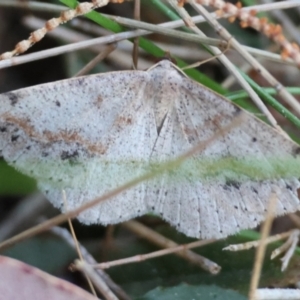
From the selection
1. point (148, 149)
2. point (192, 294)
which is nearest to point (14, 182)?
point (148, 149)

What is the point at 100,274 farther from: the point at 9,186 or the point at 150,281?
the point at 9,186

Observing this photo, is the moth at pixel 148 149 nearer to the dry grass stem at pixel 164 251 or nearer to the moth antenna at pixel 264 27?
the dry grass stem at pixel 164 251

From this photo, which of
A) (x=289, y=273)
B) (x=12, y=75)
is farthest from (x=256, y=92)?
(x=12, y=75)

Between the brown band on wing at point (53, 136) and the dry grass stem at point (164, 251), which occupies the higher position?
the brown band on wing at point (53, 136)

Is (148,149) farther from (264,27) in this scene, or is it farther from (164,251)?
(264,27)

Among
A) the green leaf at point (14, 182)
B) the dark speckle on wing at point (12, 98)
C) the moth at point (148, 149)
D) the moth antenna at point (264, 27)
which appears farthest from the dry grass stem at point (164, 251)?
the moth antenna at point (264, 27)

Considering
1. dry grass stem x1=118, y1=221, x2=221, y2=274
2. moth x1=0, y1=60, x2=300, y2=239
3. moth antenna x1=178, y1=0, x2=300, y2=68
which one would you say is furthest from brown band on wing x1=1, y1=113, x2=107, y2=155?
moth antenna x1=178, y1=0, x2=300, y2=68

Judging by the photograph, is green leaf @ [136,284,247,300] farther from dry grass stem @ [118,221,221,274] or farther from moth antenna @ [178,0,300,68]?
moth antenna @ [178,0,300,68]

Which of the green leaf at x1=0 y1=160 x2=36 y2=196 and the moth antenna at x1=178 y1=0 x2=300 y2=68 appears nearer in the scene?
the moth antenna at x1=178 y1=0 x2=300 y2=68
